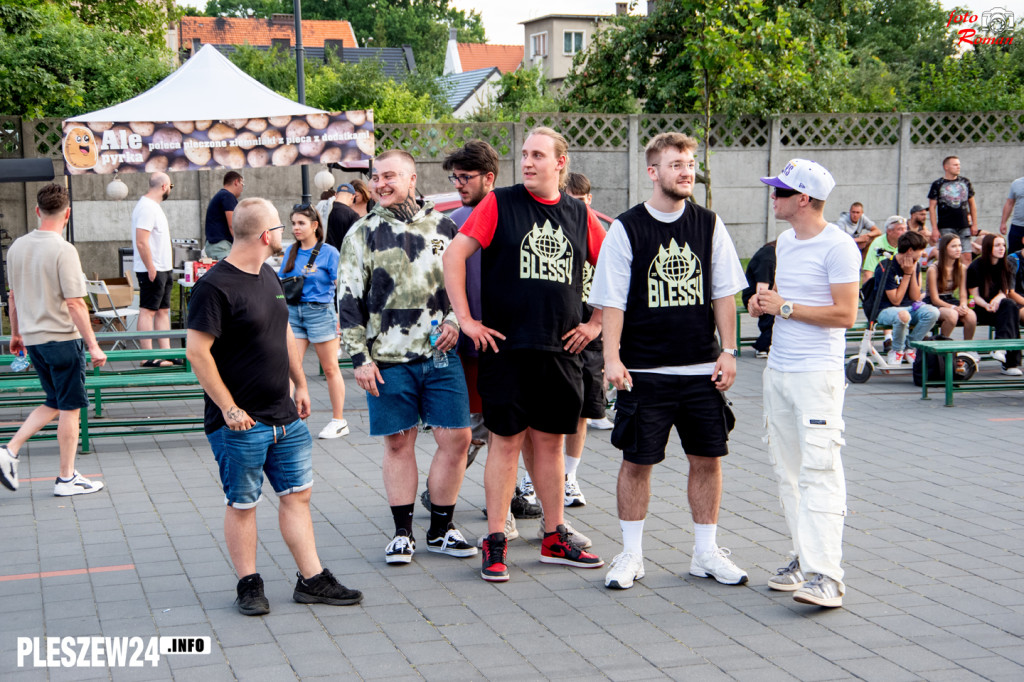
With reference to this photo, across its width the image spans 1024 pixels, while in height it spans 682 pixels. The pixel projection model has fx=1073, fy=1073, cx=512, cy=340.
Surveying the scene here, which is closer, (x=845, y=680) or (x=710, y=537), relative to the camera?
(x=845, y=680)

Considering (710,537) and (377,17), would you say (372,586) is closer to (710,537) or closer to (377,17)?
(710,537)

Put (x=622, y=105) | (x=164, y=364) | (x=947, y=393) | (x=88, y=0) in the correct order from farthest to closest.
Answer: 1. (x=88, y=0)
2. (x=622, y=105)
3. (x=164, y=364)
4. (x=947, y=393)

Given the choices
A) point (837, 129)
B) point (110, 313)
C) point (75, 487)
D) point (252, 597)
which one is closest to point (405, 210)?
point (252, 597)

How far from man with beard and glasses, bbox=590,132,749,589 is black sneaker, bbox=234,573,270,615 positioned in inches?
63.0

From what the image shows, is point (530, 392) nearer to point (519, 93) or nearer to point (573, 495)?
point (573, 495)

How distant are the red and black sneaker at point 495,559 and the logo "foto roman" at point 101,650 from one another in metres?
1.34

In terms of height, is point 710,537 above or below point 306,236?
below

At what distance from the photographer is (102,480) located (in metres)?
7.08

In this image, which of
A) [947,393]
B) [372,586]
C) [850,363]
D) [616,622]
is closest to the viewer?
[616,622]

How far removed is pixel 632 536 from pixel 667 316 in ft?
3.44

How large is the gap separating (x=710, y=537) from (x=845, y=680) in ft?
3.96

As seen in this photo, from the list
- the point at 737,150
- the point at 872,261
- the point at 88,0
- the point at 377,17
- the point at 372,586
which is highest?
the point at 377,17

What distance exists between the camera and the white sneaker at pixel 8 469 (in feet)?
21.4

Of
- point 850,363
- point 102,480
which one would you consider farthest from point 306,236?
point 850,363
